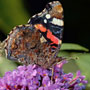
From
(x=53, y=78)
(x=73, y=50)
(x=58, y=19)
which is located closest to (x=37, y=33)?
(x=58, y=19)

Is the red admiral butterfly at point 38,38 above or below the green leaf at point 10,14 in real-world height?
below

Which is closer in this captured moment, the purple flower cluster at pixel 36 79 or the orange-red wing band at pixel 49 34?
the purple flower cluster at pixel 36 79

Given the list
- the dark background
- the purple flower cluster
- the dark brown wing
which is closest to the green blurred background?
the dark background

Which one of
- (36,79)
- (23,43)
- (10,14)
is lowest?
(36,79)

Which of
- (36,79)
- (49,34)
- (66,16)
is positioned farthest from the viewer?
(66,16)

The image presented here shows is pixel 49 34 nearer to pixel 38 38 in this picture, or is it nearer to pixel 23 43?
pixel 38 38

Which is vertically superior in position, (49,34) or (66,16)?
(66,16)

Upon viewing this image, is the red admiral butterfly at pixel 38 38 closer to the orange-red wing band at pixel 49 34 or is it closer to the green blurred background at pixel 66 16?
the orange-red wing band at pixel 49 34

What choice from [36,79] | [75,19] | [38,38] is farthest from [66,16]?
[36,79]

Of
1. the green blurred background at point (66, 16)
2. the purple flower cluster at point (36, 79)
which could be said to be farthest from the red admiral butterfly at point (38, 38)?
the green blurred background at point (66, 16)
